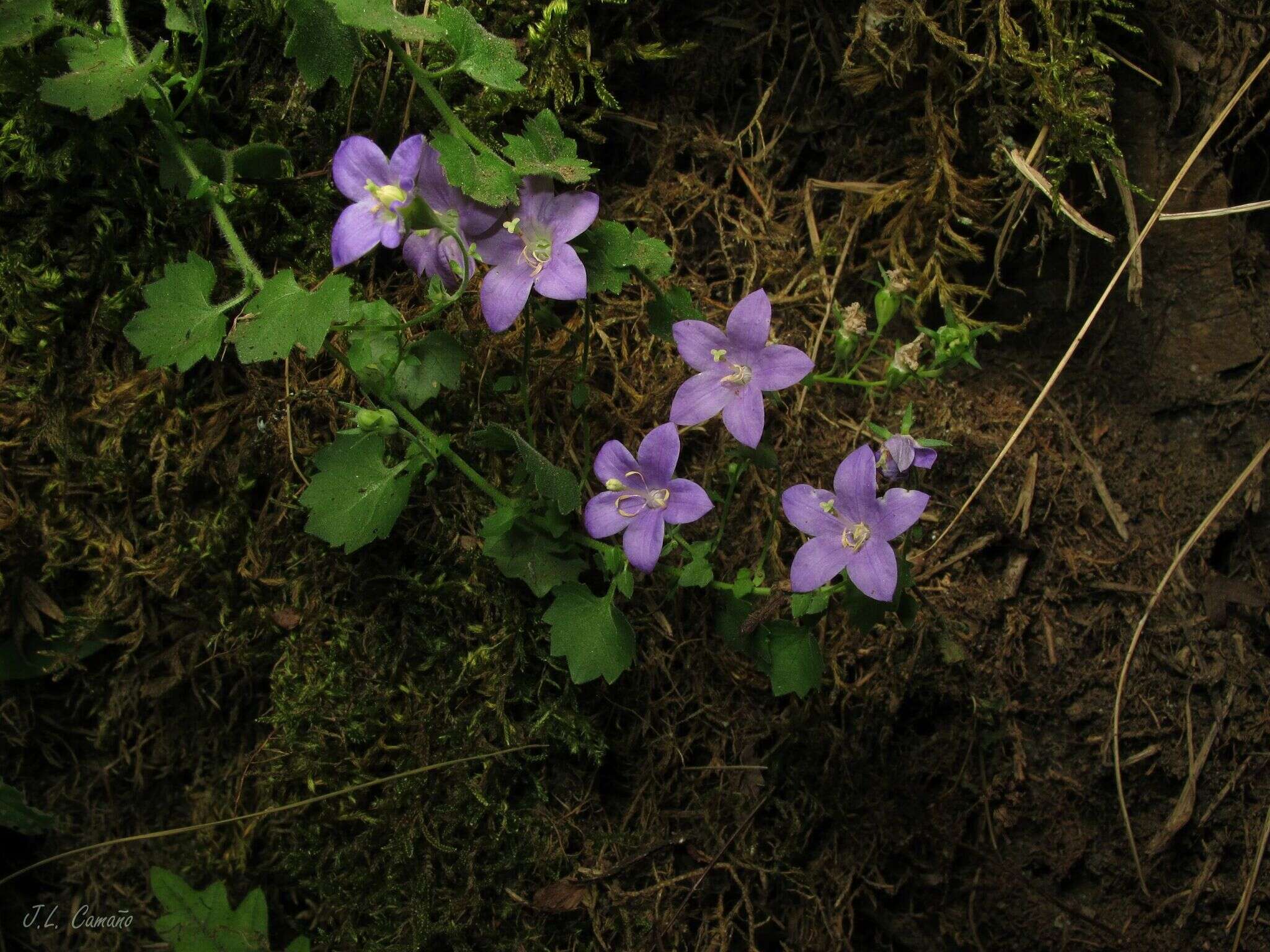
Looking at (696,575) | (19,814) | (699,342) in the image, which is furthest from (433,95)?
(19,814)

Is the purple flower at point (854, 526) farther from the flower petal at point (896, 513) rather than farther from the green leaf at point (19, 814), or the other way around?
the green leaf at point (19, 814)

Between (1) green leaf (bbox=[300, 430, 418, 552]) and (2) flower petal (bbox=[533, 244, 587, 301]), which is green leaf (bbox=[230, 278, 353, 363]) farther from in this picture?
(2) flower petal (bbox=[533, 244, 587, 301])

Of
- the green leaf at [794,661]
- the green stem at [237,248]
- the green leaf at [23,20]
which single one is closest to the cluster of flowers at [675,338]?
the green leaf at [794,661]

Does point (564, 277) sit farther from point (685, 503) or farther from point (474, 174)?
point (685, 503)

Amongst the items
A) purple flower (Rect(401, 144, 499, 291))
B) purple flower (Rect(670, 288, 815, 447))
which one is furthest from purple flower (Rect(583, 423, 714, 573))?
purple flower (Rect(401, 144, 499, 291))

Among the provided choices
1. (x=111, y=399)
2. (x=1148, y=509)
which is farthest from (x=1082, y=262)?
(x=111, y=399)
